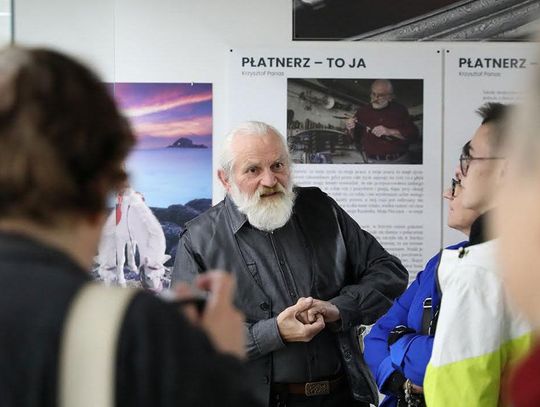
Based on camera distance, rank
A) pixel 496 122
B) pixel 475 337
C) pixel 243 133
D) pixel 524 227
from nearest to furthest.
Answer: pixel 524 227 < pixel 475 337 < pixel 496 122 < pixel 243 133

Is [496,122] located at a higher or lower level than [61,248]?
higher

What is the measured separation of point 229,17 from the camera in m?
4.46

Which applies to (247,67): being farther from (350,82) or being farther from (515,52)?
(515,52)

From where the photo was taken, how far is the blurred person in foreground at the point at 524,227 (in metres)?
0.68

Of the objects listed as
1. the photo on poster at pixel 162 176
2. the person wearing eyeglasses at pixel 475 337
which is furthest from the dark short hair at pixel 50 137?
the photo on poster at pixel 162 176

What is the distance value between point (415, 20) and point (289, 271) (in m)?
2.26

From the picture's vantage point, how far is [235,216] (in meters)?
2.96

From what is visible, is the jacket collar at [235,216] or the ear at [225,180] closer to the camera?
the jacket collar at [235,216]

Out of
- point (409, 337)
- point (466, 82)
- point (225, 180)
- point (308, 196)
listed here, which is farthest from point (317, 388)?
point (466, 82)

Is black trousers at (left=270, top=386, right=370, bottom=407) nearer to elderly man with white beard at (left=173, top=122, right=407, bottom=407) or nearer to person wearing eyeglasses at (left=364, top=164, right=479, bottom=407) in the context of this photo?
elderly man with white beard at (left=173, top=122, right=407, bottom=407)

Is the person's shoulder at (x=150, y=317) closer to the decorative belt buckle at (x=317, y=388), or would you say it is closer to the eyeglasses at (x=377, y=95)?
the decorative belt buckle at (x=317, y=388)

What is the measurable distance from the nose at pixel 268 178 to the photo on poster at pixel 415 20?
1669 millimetres

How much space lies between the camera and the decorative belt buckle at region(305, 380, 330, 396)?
269cm

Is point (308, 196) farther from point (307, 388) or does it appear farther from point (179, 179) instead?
point (179, 179)
